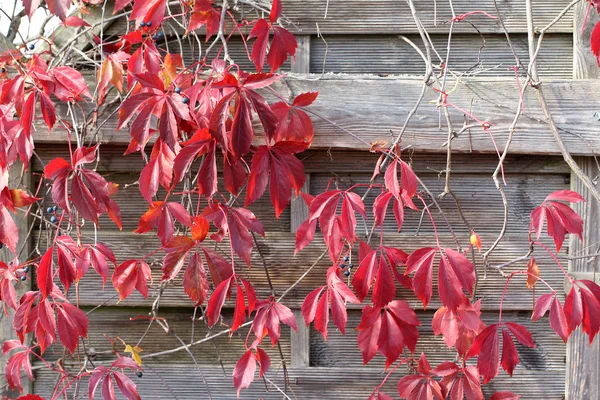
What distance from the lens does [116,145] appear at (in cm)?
164

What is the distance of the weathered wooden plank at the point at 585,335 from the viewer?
159cm

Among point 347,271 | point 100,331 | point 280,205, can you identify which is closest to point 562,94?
point 347,271

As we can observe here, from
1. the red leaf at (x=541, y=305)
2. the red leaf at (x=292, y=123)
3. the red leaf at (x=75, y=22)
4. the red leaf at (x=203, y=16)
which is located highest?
the red leaf at (x=203, y=16)

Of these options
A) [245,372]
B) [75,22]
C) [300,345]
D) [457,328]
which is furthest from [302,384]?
[75,22]

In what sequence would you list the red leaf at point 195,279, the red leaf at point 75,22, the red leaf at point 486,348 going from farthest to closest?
the red leaf at point 75,22 → the red leaf at point 486,348 → the red leaf at point 195,279

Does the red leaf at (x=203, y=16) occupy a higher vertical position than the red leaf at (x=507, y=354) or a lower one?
higher

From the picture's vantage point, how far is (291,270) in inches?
64.5

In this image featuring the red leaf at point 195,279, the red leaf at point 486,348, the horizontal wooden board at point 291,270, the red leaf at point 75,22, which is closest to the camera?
the red leaf at point 195,279

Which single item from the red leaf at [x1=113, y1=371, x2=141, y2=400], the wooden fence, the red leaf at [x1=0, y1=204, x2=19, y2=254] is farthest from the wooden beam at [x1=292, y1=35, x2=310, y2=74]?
the red leaf at [x1=113, y1=371, x2=141, y2=400]

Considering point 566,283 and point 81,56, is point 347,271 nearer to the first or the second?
point 566,283

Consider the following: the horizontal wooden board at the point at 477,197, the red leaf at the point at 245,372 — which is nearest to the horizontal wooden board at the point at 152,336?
the red leaf at the point at 245,372

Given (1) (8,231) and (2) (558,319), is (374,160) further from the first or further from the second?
(1) (8,231)

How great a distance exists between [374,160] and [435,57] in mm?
351

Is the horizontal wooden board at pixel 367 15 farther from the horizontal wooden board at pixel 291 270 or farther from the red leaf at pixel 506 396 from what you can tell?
the red leaf at pixel 506 396
